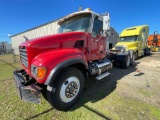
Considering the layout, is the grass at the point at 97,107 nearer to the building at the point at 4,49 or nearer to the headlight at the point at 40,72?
the headlight at the point at 40,72

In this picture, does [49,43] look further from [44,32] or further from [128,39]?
[44,32]

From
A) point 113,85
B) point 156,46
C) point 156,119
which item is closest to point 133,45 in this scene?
point 113,85

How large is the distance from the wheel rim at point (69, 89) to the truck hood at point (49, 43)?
89cm

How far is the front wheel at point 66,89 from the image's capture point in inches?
101

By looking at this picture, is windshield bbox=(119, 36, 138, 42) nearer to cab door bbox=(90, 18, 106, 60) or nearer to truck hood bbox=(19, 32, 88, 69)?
cab door bbox=(90, 18, 106, 60)

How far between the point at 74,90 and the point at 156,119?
1.95 metres

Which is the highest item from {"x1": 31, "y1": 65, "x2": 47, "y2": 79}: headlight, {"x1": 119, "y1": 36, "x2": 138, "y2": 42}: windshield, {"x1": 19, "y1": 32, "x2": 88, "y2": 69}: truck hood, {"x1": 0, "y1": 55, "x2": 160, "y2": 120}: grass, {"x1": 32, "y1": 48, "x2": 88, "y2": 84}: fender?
{"x1": 119, "y1": 36, "x2": 138, "y2": 42}: windshield

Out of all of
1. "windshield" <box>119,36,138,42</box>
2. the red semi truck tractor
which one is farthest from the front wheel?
"windshield" <box>119,36,138,42</box>

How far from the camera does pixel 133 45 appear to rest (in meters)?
9.95

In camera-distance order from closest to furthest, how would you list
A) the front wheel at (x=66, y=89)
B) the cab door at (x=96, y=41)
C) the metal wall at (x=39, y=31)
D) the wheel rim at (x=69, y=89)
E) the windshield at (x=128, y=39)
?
the front wheel at (x=66, y=89) → the wheel rim at (x=69, y=89) → the cab door at (x=96, y=41) → the windshield at (x=128, y=39) → the metal wall at (x=39, y=31)

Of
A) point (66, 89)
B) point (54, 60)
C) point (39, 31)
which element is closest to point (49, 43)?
point (54, 60)

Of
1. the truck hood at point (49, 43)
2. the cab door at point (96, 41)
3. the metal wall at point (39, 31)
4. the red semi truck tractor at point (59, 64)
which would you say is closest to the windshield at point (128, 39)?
the cab door at point (96, 41)

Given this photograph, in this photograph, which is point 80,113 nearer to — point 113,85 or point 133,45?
point 113,85

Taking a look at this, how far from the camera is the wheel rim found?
2.72 meters
